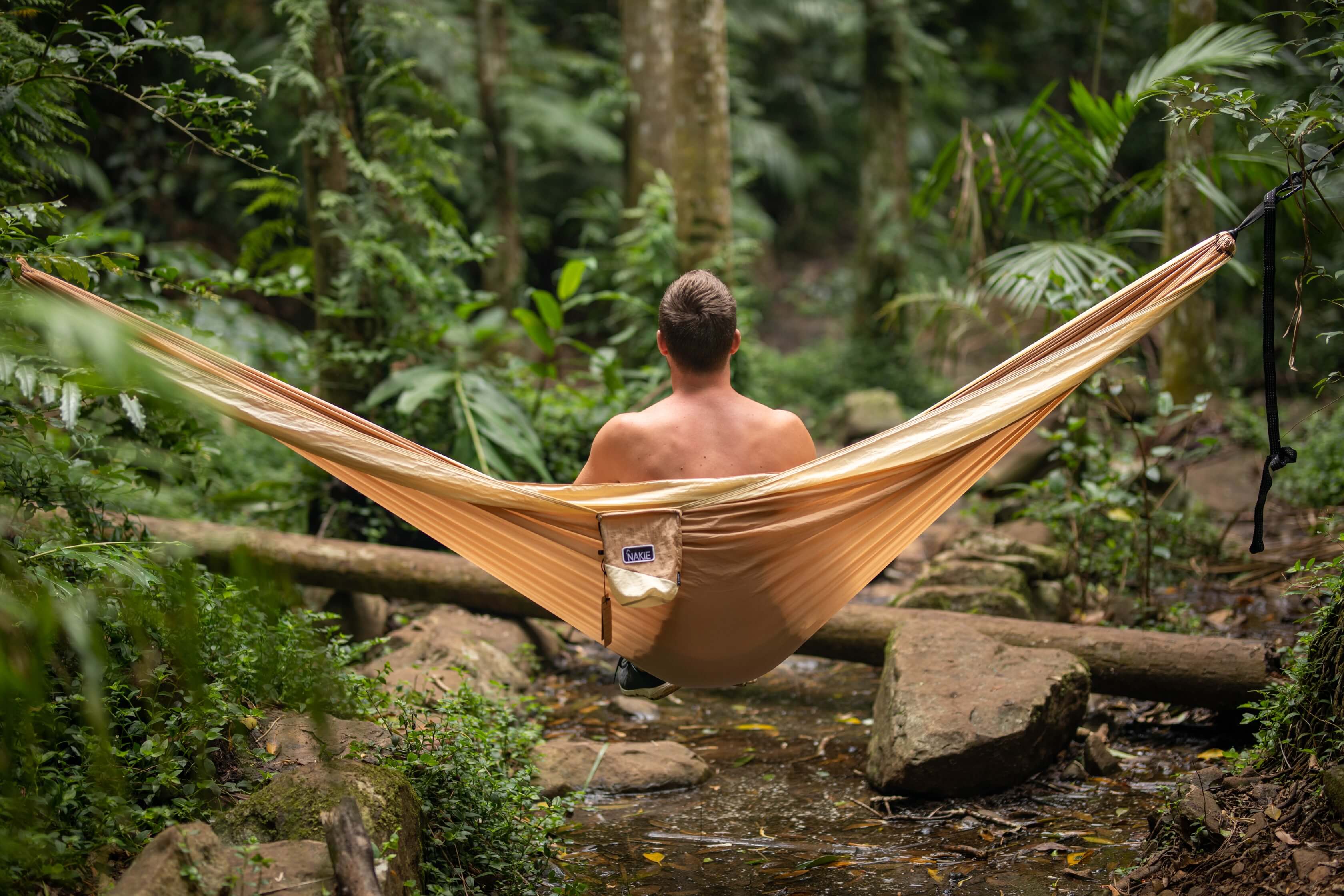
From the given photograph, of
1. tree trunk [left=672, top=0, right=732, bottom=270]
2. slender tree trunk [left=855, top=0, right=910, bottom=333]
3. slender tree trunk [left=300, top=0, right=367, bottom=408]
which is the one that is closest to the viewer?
slender tree trunk [left=300, top=0, right=367, bottom=408]

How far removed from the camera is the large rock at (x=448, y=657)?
3209 millimetres

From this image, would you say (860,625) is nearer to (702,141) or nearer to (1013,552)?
(1013,552)

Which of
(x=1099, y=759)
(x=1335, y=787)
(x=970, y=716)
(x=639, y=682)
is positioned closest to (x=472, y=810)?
(x=639, y=682)

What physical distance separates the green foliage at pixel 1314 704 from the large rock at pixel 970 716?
2.08 feet

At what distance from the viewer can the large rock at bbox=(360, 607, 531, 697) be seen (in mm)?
3209

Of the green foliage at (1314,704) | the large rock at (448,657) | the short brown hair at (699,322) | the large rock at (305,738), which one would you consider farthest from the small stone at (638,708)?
the green foliage at (1314,704)

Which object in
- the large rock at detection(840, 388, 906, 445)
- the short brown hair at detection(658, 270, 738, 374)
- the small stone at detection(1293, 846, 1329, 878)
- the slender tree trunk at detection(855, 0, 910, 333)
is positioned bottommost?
the small stone at detection(1293, 846, 1329, 878)

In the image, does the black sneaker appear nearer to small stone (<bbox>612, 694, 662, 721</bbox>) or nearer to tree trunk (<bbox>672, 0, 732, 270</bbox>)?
small stone (<bbox>612, 694, 662, 721</bbox>)

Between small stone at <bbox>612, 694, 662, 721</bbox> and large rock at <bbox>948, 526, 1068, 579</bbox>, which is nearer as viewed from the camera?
small stone at <bbox>612, 694, 662, 721</bbox>

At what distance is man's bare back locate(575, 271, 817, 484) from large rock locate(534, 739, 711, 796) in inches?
40.8

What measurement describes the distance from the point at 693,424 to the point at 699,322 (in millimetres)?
251

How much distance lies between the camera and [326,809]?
1898 millimetres

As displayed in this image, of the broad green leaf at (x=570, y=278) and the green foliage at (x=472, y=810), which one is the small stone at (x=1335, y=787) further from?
the broad green leaf at (x=570, y=278)

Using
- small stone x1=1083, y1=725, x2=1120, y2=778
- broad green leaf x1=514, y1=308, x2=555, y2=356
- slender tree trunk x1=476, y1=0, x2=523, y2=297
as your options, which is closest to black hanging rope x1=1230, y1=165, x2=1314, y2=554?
small stone x1=1083, y1=725, x2=1120, y2=778
